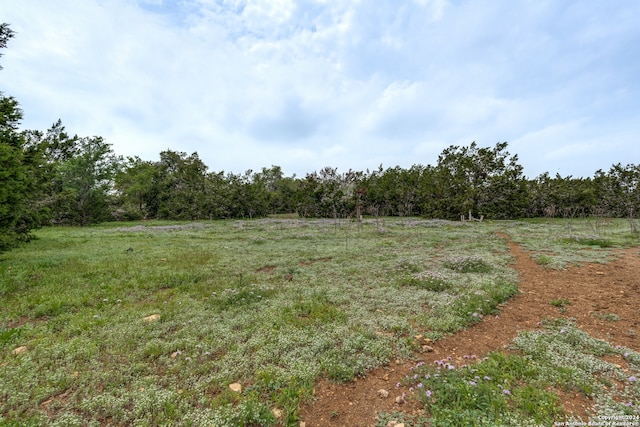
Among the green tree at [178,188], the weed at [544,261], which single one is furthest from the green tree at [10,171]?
the green tree at [178,188]

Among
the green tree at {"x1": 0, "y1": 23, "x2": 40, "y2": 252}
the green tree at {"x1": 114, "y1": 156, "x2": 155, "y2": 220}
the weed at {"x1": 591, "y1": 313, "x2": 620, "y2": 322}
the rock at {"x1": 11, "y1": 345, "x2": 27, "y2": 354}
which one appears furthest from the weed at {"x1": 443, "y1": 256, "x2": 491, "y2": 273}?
the green tree at {"x1": 114, "y1": 156, "x2": 155, "y2": 220}

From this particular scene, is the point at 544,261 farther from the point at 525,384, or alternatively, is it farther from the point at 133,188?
the point at 133,188

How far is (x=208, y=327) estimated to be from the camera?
18.9 ft

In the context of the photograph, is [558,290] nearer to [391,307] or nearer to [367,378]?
[391,307]

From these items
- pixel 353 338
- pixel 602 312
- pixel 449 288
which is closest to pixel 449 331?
pixel 353 338

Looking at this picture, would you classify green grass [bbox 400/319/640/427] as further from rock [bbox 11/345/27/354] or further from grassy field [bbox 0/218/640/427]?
rock [bbox 11/345/27/354]

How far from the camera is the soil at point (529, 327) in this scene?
3516 millimetres

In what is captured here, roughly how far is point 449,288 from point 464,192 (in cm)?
3565

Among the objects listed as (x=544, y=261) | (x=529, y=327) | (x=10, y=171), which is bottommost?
(x=529, y=327)

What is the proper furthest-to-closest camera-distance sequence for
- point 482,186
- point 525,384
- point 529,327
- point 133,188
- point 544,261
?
1. point 133,188
2. point 482,186
3. point 544,261
4. point 529,327
5. point 525,384

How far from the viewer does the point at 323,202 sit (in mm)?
48781

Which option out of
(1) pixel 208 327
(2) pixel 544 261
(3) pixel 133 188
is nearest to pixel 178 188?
(3) pixel 133 188

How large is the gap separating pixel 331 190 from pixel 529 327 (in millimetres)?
42045

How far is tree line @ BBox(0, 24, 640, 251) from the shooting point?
123 feet
